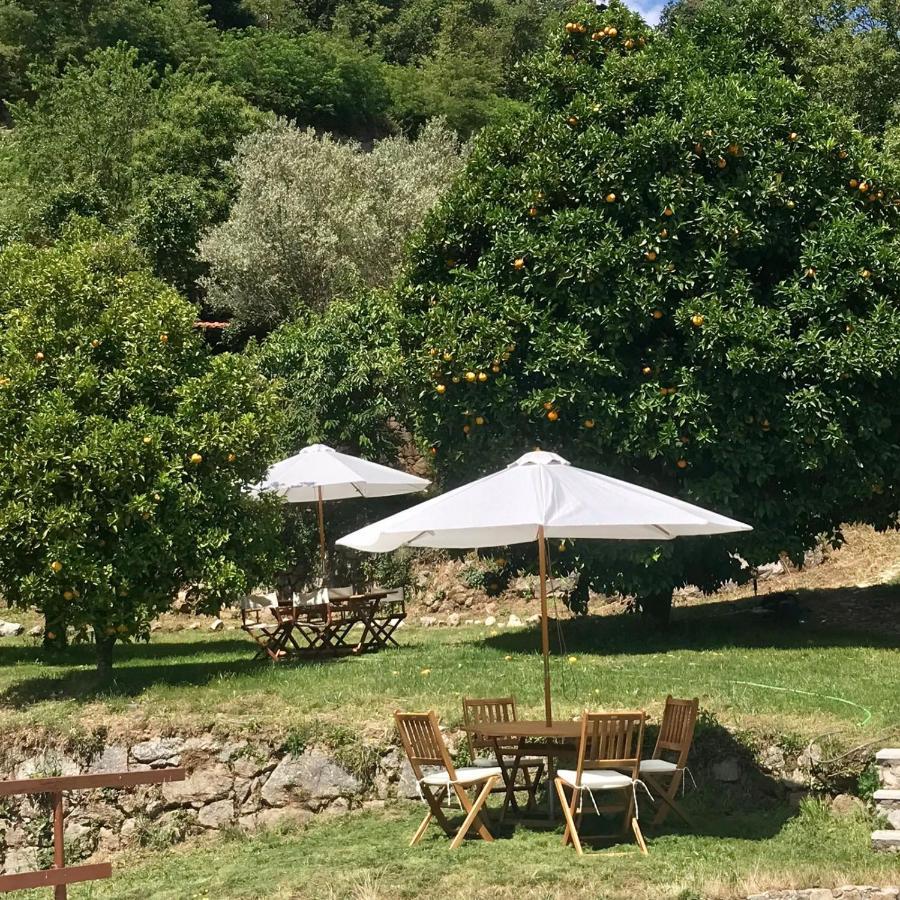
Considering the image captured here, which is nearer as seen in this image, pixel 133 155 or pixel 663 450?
pixel 663 450

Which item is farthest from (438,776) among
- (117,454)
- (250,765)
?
(117,454)

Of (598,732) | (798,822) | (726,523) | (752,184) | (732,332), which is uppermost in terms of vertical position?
(752,184)

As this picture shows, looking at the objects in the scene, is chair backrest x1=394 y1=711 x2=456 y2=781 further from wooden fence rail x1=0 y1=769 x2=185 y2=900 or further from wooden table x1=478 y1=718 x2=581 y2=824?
wooden fence rail x1=0 y1=769 x2=185 y2=900

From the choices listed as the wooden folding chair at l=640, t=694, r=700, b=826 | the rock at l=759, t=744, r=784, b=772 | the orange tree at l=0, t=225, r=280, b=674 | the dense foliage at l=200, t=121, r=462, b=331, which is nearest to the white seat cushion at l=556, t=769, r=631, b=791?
the wooden folding chair at l=640, t=694, r=700, b=826

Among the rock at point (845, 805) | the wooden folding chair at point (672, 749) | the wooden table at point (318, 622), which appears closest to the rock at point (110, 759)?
the wooden table at point (318, 622)

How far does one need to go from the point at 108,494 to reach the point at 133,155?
27.5m

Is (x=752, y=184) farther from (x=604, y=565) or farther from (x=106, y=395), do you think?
(x=106, y=395)

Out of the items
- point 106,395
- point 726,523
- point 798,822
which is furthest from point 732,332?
point 106,395

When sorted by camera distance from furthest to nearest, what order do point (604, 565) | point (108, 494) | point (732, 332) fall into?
1. point (604, 565)
2. point (732, 332)
3. point (108, 494)

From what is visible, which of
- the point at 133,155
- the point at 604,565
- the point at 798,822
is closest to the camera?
the point at 798,822

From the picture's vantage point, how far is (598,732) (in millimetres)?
8359

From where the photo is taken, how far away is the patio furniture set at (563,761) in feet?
27.4

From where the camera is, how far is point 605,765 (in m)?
8.37

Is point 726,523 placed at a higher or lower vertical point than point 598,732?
higher
